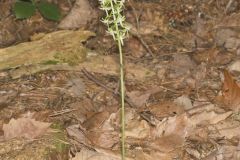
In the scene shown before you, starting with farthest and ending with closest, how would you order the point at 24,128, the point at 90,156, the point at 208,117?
the point at 208,117
the point at 24,128
the point at 90,156

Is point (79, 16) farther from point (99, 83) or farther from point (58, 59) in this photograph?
point (99, 83)

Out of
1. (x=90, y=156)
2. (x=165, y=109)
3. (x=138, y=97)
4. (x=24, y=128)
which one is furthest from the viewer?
(x=138, y=97)

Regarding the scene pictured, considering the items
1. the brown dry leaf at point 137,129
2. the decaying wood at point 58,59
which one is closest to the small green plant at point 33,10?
the decaying wood at point 58,59

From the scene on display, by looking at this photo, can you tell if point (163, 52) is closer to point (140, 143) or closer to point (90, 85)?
point (90, 85)

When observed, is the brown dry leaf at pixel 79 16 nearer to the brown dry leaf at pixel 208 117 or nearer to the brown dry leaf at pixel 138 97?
the brown dry leaf at pixel 138 97

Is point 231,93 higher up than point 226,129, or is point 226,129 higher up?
point 231,93

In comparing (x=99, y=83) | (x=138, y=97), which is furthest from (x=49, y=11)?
(x=138, y=97)

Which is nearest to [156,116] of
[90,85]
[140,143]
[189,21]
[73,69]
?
[140,143]
